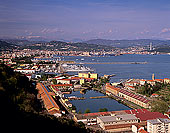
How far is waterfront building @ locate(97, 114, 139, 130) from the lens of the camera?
4.44m

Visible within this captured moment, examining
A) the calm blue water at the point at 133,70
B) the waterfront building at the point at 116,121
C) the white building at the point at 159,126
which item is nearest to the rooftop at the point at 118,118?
the waterfront building at the point at 116,121

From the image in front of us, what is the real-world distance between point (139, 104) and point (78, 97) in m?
1.88

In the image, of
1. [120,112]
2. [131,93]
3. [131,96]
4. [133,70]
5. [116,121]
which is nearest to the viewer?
[116,121]

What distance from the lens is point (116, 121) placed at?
14.8ft

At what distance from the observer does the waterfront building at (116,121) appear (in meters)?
4.44

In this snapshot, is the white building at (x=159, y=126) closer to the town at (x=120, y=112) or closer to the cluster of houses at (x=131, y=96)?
the town at (x=120, y=112)

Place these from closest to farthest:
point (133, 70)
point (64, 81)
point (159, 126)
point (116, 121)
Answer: point (159, 126) < point (116, 121) < point (64, 81) < point (133, 70)

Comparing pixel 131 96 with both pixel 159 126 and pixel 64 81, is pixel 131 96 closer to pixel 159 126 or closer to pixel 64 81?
pixel 159 126

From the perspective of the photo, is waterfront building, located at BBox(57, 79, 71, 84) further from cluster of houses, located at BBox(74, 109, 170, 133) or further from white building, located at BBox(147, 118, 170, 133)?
white building, located at BBox(147, 118, 170, 133)

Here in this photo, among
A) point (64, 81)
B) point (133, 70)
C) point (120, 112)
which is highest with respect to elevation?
point (120, 112)

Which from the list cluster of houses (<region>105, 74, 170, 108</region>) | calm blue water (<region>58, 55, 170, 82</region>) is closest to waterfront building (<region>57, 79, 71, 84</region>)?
cluster of houses (<region>105, 74, 170, 108</region>)

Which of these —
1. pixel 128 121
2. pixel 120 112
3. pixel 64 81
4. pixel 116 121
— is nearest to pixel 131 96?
pixel 120 112

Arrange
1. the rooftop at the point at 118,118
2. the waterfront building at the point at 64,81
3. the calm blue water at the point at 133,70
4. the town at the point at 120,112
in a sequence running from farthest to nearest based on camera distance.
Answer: the calm blue water at the point at 133,70, the waterfront building at the point at 64,81, the rooftop at the point at 118,118, the town at the point at 120,112

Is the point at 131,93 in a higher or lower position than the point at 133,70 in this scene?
higher
